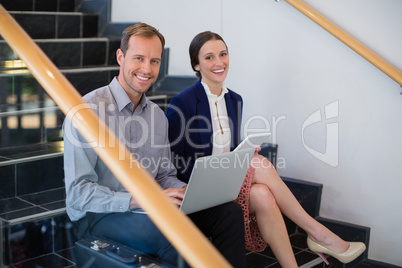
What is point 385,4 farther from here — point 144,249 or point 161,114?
point 144,249

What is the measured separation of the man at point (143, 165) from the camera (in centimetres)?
129

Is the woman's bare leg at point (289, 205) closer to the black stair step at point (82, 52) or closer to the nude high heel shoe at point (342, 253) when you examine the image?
the nude high heel shoe at point (342, 253)

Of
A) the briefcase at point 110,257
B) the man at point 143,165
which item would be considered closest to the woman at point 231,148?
the man at point 143,165

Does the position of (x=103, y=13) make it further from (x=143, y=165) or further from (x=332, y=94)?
(x=143, y=165)

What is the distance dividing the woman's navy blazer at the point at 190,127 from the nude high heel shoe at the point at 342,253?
0.55 m

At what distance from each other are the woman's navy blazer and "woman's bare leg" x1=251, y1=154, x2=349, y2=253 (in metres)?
0.22

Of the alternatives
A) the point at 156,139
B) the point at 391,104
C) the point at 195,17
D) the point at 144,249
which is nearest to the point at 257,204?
the point at 156,139

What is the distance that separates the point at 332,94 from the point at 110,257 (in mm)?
1698

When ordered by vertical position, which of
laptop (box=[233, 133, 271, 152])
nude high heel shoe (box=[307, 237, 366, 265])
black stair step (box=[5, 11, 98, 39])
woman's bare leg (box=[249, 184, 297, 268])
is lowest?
nude high heel shoe (box=[307, 237, 366, 265])

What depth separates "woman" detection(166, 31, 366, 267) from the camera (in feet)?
7.16

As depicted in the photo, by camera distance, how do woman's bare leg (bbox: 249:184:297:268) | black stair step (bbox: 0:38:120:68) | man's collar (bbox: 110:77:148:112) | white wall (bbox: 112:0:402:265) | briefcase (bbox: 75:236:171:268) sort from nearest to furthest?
briefcase (bbox: 75:236:171:268) → man's collar (bbox: 110:77:148:112) → woman's bare leg (bbox: 249:184:297:268) → white wall (bbox: 112:0:402:265) → black stair step (bbox: 0:38:120:68)

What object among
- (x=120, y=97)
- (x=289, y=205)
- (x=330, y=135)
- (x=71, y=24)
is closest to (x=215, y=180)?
Result: (x=120, y=97)

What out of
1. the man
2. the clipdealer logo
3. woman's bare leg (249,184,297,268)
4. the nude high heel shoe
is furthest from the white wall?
the man

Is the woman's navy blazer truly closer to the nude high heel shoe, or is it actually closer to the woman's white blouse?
the woman's white blouse
